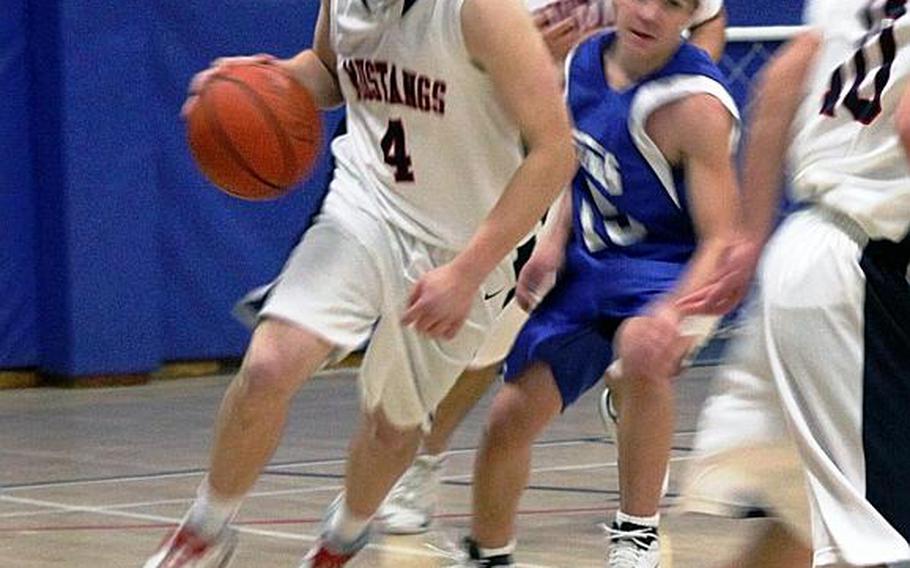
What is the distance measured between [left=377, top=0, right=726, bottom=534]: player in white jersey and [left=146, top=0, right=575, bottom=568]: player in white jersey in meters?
1.06

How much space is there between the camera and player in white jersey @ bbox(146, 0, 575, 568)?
4016 millimetres

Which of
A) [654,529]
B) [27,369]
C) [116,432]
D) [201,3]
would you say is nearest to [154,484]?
[116,432]

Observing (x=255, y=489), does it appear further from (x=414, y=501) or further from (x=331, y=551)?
(x=331, y=551)

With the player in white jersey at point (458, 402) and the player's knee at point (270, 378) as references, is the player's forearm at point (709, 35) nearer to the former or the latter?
the player in white jersey at point (458, 402)

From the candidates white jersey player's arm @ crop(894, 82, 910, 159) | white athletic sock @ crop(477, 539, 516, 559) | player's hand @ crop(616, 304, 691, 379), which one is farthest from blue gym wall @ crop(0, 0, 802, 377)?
white jersey player's arm @ crop(894, 82, 910, 159)

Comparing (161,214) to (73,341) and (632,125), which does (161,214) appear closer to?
(73,341)

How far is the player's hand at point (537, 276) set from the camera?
477cm

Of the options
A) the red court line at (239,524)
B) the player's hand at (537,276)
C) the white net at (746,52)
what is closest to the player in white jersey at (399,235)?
the player's hand at (537,276)

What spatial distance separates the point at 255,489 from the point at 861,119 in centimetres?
395

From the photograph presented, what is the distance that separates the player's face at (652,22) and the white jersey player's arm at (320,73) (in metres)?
0.66

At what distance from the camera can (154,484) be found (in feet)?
22.3

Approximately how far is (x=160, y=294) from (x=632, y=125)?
5.30 metres

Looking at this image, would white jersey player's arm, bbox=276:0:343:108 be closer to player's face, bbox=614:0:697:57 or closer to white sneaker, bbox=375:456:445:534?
player's face, bbox=614:0:697:57

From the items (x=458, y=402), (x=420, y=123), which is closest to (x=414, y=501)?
(x=458, y=402)
